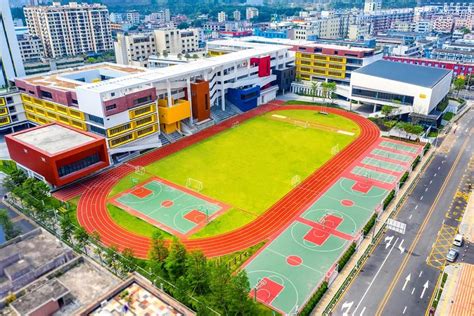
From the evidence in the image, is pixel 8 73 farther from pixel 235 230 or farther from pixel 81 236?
pixel 235 230

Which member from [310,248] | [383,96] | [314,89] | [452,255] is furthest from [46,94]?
[383,96]

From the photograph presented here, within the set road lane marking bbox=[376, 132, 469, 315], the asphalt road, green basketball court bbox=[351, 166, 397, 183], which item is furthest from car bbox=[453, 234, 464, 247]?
green basketball court bbox=[351, 166, 397, 183]

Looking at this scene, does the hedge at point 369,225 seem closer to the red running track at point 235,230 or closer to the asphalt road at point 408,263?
the asphalt road at point 408,263

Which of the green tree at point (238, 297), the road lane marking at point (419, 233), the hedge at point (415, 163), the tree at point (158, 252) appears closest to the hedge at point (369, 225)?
the road lane marking at point (419, 233)

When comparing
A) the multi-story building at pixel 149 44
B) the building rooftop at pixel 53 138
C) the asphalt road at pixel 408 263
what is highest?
the multi-story building at pixel 149 44

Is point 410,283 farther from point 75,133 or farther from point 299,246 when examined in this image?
point 75,133

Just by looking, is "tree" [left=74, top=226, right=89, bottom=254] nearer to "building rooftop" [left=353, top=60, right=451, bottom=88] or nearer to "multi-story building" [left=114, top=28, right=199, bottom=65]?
"building rooftop" [left=353, top=60, right=451, bottom=88]

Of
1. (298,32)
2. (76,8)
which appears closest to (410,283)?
(298,32)
